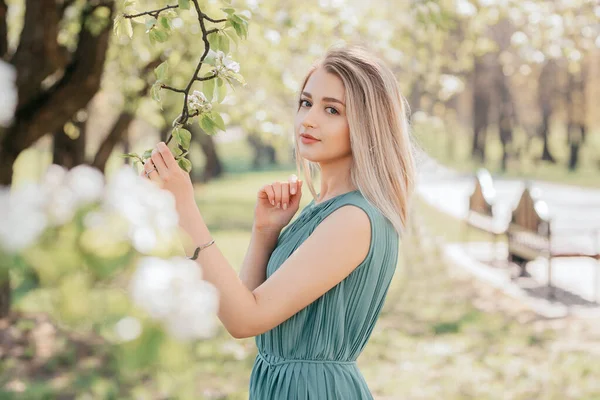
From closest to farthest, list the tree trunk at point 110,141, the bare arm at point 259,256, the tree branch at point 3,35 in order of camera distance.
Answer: the bare arm at point 259,256
the tree branch at point 3,35
the tree trunk at point 110,141

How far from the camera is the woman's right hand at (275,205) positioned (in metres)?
2.58

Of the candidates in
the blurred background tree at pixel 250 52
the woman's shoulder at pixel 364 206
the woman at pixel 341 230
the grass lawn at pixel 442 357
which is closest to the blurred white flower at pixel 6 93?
the blurred background tree at pixel 250 52

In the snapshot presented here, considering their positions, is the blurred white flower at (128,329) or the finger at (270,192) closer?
the blurred white flower at (128,329)

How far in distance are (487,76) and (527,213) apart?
33267 mm

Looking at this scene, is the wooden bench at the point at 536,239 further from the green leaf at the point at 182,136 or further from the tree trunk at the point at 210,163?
the tree trunk at the point at 210,163

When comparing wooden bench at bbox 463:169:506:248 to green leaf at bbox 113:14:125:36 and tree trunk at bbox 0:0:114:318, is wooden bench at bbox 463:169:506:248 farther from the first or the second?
green leaf at bbox 113:14:125:36

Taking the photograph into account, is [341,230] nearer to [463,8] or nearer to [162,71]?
[162,71]

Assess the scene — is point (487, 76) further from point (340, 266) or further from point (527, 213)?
point (340, 266)

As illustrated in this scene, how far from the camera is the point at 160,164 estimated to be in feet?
6.13

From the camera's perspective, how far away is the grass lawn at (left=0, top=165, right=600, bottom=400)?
6.21 meters

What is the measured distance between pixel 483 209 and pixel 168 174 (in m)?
11.0

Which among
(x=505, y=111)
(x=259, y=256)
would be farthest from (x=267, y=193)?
(x=505, y=111)

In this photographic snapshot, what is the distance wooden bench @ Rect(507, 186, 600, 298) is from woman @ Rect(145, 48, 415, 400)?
22.0ft

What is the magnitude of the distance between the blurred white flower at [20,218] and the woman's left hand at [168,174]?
1151mm
